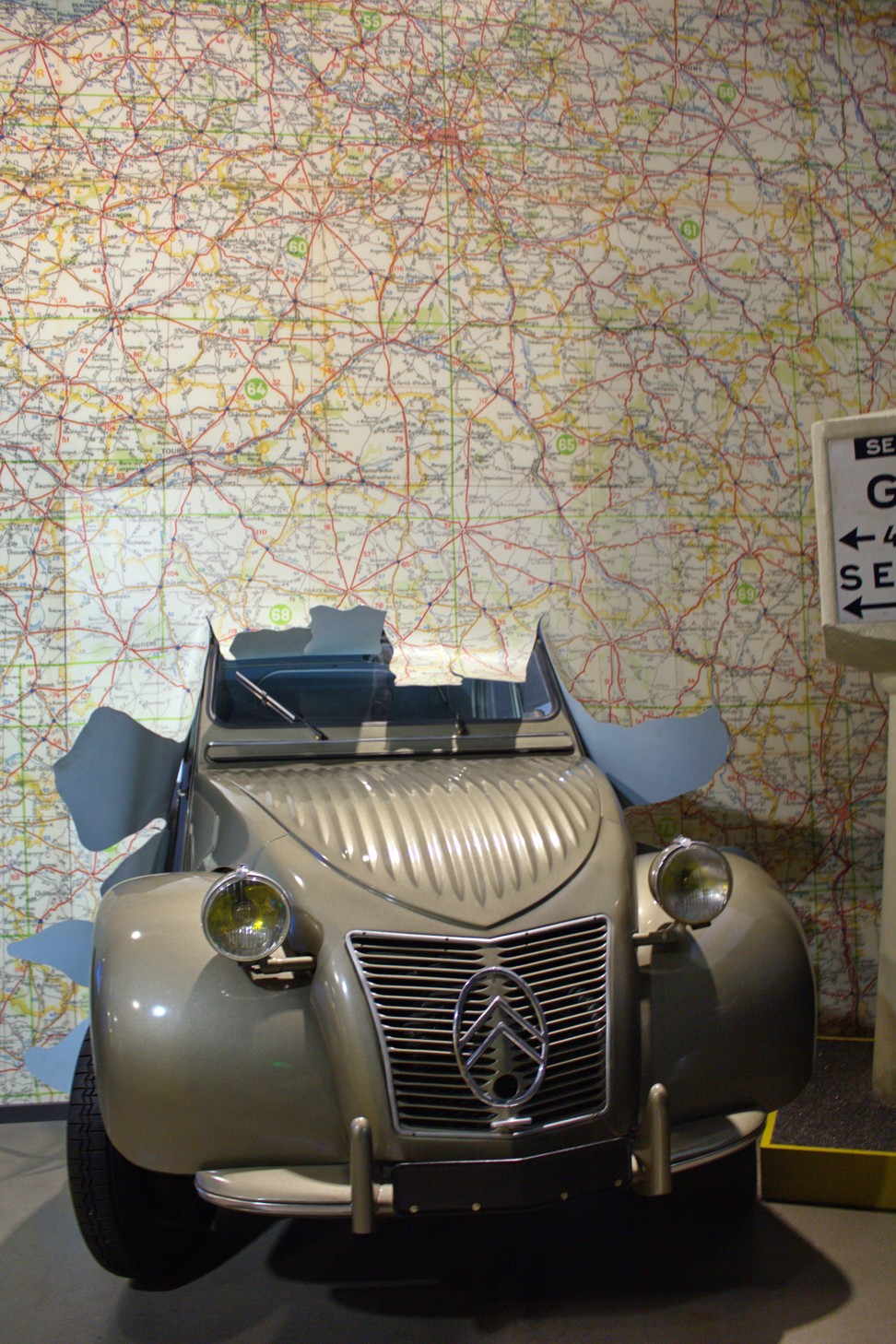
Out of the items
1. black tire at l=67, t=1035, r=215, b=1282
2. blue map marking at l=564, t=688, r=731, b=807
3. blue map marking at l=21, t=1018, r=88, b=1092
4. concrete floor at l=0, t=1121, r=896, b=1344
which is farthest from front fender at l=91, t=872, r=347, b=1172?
blue map marking at l=21, t=1018, r=88, b=1092

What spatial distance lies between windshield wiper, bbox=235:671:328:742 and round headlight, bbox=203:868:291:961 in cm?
90

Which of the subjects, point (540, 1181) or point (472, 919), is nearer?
point (540, 1181)

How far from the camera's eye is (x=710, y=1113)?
2041mm

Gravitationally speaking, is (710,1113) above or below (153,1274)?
above

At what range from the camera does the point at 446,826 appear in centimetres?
226

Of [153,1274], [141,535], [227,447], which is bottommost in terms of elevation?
[153,1274]

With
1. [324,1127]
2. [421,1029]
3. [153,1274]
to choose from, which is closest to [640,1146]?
[421,1029]

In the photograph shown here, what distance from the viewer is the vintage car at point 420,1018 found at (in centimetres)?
186

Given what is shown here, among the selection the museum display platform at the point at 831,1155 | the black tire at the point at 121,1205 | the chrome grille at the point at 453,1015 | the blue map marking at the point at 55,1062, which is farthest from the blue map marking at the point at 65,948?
the museum display platform at the point at 831,1155

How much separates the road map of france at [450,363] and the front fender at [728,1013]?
5.36ft

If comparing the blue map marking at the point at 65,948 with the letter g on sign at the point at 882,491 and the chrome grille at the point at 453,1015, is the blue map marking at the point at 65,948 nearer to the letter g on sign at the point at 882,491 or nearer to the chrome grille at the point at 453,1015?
the chrome grille at the point at 453,1015

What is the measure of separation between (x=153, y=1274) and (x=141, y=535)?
2419mm

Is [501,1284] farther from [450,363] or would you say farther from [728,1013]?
[450,363]

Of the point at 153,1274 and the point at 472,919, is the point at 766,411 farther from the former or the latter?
the point at 153,1274
